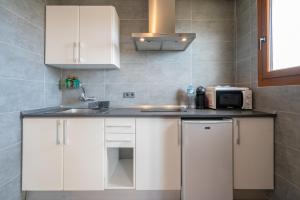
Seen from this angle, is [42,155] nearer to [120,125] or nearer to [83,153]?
[83,153]

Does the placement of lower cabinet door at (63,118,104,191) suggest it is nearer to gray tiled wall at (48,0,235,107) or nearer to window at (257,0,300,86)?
gray tiled wall at (48,0,235,107)

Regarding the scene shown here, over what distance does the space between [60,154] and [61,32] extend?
1302 millimetres

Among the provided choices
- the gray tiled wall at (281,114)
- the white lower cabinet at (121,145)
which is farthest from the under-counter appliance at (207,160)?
the gray tiled wall at (281,114)

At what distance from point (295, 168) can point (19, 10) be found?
107 inches

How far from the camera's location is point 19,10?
1626 millimetres

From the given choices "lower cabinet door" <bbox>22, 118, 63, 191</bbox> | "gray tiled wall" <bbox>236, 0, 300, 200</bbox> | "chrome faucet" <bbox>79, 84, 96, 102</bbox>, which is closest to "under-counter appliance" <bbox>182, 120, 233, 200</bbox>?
"gray tiled wall" <bbox>236, 0, 300, 200</bbox>

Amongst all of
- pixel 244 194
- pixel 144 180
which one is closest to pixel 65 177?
pixel 144 180

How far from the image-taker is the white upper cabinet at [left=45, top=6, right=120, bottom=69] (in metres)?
1.99

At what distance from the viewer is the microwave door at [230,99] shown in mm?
2047

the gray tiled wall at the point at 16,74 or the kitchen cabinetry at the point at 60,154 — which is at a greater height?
the gray tiled wall at the point at 16,74

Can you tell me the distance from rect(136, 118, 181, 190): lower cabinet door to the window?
101 centimetres

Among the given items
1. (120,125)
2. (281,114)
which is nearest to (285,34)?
(281,114)

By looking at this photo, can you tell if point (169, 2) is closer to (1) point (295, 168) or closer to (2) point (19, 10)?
(2) point (19, 10)

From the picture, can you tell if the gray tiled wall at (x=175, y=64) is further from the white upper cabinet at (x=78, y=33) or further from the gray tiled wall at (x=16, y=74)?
the gray tiled wall at (x=16, y=74)
